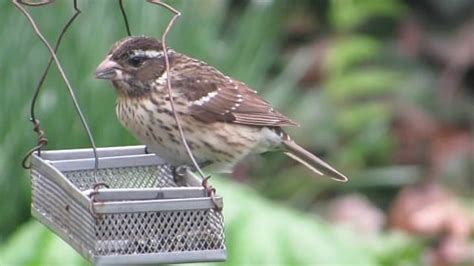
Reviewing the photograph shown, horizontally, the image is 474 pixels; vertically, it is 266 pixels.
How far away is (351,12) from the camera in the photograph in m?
8.93

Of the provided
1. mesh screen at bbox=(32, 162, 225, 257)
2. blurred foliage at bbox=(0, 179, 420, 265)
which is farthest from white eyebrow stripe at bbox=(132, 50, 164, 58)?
blurred foliage at bbox=(0, 179, 420, 265)

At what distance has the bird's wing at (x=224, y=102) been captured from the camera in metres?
4.80

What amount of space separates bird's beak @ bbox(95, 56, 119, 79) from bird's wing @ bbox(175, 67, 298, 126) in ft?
0.95

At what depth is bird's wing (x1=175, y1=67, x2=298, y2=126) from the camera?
189 inches

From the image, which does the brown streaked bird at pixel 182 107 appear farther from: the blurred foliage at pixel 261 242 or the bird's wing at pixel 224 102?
the blurred foliage at pixel 261 242

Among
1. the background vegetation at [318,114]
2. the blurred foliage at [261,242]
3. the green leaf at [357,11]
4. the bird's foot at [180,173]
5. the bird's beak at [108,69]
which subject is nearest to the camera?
the bird's beak at [108,69]

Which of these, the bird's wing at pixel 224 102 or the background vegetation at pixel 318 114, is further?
the background vegetation at pixel 318 114

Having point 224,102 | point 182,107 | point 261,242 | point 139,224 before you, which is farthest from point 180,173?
point 261,242

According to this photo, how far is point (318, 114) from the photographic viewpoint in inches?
342

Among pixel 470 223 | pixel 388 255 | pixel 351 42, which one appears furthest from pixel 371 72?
pixel 388 255

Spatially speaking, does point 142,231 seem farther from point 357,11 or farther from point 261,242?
point 357,11

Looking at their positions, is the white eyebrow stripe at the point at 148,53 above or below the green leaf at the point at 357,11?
above

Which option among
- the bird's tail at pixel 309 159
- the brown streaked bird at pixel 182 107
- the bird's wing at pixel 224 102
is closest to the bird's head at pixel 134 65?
the brown streaked bird at pixel 182 107

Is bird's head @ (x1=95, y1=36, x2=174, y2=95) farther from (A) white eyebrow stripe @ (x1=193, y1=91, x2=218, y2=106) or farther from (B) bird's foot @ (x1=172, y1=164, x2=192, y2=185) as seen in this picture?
(B) bird's foot @ (x1=172, y1=164, x2=192, y2=185)
